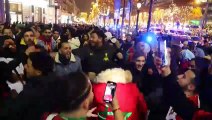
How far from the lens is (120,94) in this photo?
460 cm

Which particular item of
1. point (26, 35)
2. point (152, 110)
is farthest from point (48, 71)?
point (26, 35)

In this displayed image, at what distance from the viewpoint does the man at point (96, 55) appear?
27.9 feet

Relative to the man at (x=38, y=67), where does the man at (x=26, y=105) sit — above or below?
below

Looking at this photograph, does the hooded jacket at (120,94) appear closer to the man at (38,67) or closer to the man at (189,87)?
the man at (189,87)

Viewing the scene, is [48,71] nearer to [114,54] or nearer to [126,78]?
[126,78]

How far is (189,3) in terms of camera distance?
369 ft

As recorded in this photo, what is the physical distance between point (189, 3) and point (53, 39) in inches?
4020

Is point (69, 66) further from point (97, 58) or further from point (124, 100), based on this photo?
point (124, 100)

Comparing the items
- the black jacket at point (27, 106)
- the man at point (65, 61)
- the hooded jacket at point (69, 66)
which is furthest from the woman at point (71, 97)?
the man at point (65, 61)

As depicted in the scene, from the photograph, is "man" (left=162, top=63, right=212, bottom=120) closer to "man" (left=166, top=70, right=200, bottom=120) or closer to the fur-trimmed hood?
"man" (left=166, top=70, right=200, bottom=120)

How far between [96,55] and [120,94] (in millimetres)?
4364

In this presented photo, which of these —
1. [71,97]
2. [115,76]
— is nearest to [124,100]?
[115,76]

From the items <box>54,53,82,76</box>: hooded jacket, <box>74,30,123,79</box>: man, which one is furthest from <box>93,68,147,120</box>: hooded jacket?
<box>74,30,123,79</box>: man

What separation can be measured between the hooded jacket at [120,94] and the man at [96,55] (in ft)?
11.7
